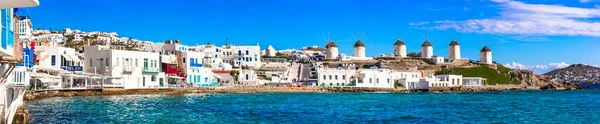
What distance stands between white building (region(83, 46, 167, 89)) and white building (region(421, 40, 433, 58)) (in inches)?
3043

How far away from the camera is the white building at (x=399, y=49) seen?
429 ft

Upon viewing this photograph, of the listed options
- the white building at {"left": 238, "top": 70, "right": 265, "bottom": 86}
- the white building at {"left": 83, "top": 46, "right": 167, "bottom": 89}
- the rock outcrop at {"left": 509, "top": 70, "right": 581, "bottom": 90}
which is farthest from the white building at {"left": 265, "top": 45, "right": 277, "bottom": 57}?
the white building at {"left": 83, "top": 46, "right": 167, "bottom": 89}

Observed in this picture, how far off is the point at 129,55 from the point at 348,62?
62.9 meters

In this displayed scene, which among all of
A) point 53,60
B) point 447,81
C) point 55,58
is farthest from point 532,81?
point 53,60

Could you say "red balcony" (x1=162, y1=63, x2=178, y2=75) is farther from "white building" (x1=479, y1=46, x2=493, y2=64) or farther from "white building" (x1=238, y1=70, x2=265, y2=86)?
"white building" (x1=479, y1=46, x2=493, y2=64)

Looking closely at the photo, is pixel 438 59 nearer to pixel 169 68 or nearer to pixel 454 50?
pixel 454 50

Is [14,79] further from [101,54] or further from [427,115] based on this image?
[101,54]

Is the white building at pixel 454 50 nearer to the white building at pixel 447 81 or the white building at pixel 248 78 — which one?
the white building at pixel 447 81

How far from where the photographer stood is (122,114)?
100ft

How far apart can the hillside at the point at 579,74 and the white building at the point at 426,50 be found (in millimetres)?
60503

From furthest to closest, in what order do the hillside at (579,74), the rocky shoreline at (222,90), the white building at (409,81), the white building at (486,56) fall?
1. the hillside at (579,74)
2. the white building at (486,56)
3. the white building at (409,81)
4. the rocky shoreline at (222,90)

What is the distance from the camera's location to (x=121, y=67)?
5781cm


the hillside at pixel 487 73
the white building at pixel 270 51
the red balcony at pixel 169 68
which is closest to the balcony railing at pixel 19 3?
the red balcony at pixel 169 68

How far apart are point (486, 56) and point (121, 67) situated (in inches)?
3454
